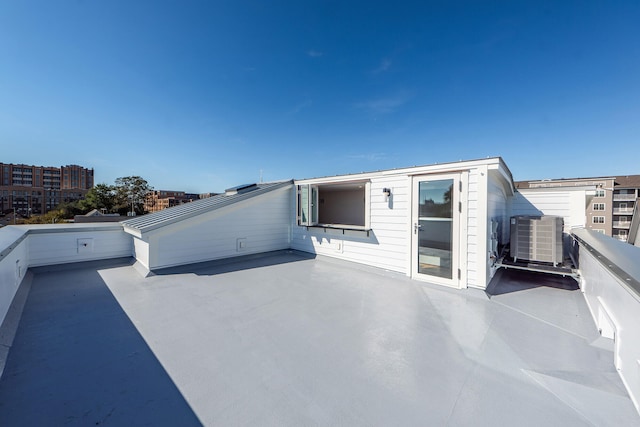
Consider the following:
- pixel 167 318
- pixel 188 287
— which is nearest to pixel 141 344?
pixel 167 318

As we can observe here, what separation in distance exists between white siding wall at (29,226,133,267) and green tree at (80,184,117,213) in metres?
29.7

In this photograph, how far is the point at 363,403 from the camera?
138 centimetres

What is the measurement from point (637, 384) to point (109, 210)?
38172mm

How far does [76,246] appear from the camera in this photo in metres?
4.54

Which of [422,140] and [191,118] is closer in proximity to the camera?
[191,118]

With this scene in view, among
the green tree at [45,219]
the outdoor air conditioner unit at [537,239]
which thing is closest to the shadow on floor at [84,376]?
the outdoor air conditioner unit at [537,239]

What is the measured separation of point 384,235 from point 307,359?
2.99 metres

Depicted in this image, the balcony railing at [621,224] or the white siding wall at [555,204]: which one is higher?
the white siding wall at [555,204]

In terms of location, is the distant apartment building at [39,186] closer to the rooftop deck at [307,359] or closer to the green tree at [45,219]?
the green tree at [45,219]

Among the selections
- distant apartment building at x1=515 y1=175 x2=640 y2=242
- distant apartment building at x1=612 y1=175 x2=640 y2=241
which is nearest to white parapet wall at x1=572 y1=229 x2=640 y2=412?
distant apartment building at x1=515 y1=175 x2=640 y2=242

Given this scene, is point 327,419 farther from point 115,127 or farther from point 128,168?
point 128,168

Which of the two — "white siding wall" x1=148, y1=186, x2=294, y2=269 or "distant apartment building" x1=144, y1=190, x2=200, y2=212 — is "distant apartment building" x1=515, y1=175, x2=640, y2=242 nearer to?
"white siding wall" x1=148, y1=186, x2=294, y2=269

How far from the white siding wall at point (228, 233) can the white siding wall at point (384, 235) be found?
1.60 m

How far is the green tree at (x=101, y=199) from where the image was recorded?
26.5m
